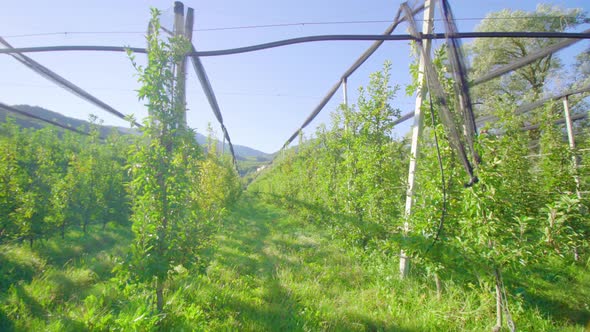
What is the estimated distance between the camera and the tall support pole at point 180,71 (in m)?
2.98

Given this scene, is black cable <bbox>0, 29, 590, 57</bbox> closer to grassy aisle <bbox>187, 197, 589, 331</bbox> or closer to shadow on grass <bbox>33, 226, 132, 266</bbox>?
grassy aisle <bbox>187, 197, 589, 331</bbox>

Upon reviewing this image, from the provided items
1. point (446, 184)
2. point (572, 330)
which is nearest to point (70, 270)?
point (446, 184)

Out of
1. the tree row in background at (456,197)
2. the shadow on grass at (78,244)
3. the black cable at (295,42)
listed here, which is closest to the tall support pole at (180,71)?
the black cable at (295,42)

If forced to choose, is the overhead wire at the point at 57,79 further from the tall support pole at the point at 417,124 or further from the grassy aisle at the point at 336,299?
the tall support pole at the point at 417,124

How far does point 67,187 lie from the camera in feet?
21.8

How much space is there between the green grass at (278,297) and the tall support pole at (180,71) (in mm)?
1876

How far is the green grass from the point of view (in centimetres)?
281

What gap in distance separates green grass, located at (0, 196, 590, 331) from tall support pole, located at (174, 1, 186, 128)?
1876 mm

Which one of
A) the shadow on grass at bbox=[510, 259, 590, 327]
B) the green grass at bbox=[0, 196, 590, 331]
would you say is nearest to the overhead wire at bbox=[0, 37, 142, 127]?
the green grass at bbox=[0, 196, 590, 331]

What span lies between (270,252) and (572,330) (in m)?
4.93

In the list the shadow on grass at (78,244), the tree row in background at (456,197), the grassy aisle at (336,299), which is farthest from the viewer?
the shadow on grass at (78,244)

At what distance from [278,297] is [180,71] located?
3.53 meters

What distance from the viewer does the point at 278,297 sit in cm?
359

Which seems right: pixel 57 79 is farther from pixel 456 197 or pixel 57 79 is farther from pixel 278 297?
pixel 456 197
